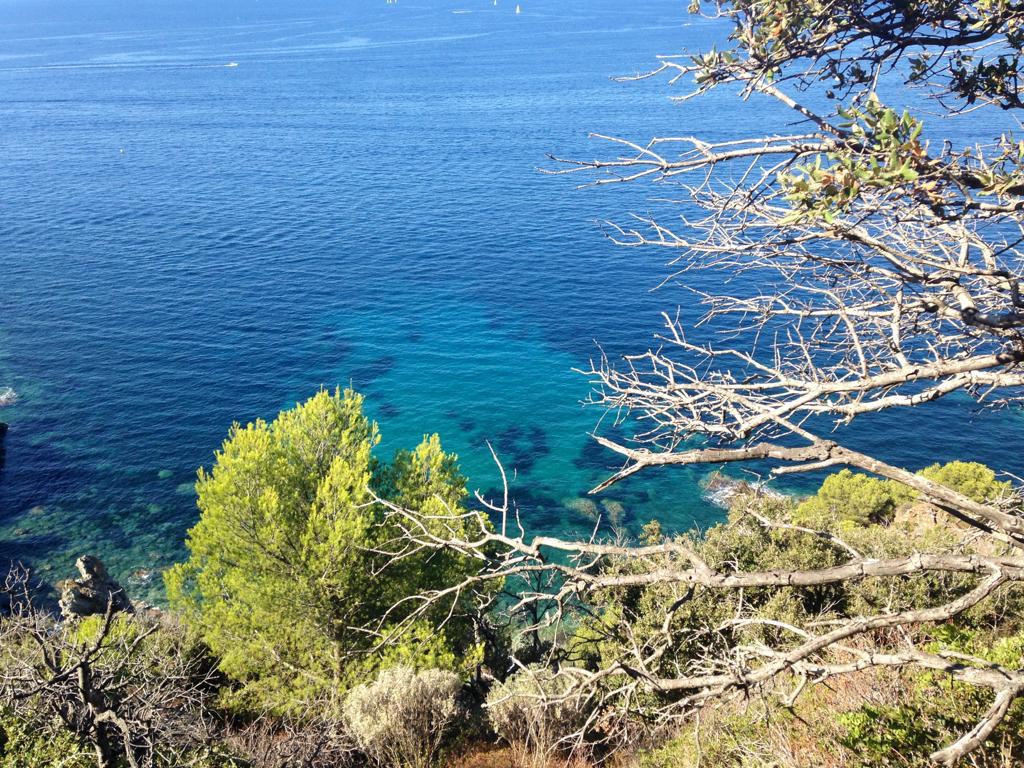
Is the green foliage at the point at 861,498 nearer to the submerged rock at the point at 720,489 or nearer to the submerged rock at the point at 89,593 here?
the submerged rock at the point at 720,489

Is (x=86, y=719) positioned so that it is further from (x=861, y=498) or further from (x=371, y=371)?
(x=371, y=371)

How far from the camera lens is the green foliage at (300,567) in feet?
60.9

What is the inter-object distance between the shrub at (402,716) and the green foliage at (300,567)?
151 cm

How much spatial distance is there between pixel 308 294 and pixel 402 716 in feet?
154

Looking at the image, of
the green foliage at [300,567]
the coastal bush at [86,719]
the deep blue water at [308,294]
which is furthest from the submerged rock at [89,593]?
the coastal bush at [86,719]

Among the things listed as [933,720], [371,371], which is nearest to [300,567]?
[933,720]

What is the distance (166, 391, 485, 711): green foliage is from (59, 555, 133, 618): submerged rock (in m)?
8.37

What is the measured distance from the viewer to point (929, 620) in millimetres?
5039

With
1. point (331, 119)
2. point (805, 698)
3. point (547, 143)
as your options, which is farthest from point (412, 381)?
point (331, 119)

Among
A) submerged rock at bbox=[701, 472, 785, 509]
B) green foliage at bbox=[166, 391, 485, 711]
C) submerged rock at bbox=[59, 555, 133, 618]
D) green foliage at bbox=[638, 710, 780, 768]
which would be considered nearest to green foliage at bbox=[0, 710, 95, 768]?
green foliage at bbox=[166, 391, 485, 711]

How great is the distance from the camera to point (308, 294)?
58.2 meters

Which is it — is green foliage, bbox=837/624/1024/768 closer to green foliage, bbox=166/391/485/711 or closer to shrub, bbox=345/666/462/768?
shrub, bbox=345/666/462/768

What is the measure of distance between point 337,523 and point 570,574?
13.9m

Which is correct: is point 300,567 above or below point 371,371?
above
